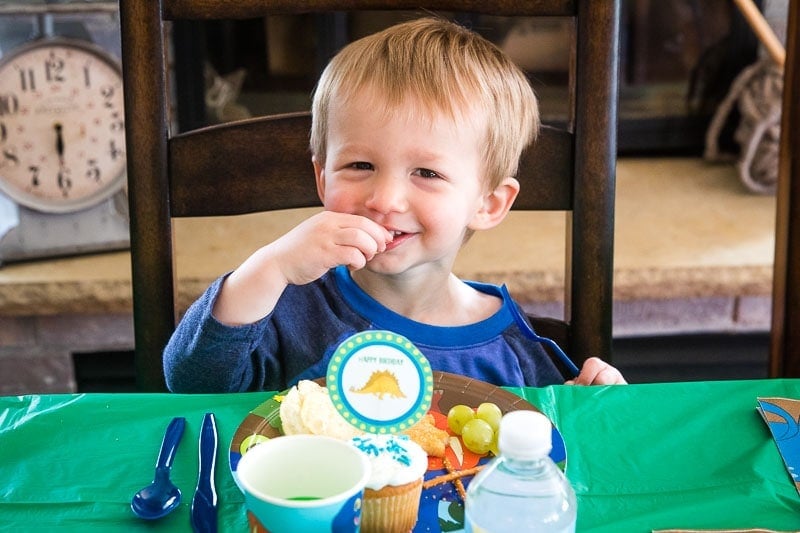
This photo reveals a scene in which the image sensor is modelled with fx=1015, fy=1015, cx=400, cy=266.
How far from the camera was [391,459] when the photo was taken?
71cm

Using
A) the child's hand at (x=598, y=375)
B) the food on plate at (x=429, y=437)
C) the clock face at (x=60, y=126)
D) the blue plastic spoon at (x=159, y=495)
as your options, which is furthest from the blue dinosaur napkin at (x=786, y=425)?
the clock face at (x=60, y=126)

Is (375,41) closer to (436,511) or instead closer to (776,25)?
(436,511)

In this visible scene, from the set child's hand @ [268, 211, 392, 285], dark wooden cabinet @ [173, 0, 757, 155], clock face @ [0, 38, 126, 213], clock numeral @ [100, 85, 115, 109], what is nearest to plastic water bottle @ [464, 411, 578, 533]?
child's hand @ [268, 211, 392, 285]

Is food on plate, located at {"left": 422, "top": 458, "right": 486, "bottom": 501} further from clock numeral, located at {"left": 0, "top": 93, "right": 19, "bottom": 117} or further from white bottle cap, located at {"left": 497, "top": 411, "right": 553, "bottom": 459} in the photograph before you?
clock numeral, located at {"left": 0, "top": 93, "right": 19, "bottom": 117}

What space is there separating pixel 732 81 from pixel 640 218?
541mm

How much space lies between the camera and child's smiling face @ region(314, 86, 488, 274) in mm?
1062

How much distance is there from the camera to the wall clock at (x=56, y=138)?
211 cm

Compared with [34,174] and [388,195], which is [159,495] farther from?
[34,174]

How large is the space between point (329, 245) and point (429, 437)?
0.83 ft

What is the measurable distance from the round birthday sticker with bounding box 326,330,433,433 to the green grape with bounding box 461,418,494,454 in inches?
4.4

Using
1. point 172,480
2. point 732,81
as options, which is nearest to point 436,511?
point 172,480

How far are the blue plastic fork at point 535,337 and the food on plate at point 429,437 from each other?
330 mm

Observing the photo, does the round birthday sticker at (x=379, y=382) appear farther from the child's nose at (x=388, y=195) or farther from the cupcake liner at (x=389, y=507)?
the child's nose at (x=388, y=195)

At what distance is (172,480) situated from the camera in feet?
2.67
